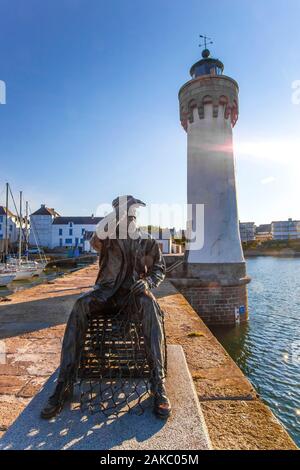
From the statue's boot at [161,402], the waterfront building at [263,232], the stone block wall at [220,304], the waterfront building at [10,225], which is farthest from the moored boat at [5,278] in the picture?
the waterfront building at [263,232]

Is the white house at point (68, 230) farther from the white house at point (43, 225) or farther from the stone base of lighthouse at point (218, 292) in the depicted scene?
the stone base of lighthouse at point (218, 292)

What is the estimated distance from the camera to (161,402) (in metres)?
1.95

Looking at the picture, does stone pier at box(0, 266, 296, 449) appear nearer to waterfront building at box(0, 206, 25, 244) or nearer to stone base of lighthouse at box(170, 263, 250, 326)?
stone base of lighthouse at box(170, 263, 250, 326)

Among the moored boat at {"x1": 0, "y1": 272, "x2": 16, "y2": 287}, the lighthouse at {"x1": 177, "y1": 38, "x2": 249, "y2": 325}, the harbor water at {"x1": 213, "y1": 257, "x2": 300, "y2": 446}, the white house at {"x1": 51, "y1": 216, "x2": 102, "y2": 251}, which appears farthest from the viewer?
the white house at {"x1": 51, "y1": 216, "x2": 102, "y2": 251}

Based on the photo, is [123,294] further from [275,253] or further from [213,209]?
A: [275,253]

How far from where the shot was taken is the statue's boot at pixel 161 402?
189cm

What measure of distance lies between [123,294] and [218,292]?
9.97 meters

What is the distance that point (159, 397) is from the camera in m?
1.99

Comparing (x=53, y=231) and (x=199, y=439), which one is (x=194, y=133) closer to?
(x=199, y=439)

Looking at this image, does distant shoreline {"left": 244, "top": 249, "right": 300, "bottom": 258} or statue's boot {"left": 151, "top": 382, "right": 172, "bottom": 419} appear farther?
distant shoreline {"left": 244, "top": 249, "right": 300, "bottom": 258}

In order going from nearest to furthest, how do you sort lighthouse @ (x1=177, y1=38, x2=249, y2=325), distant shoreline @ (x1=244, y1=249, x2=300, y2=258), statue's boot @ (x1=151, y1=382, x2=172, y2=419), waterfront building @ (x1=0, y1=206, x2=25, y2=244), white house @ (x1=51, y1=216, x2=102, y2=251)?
statue's boot @ (x1=151, y1=382, x2=172, y2=419) → lighthouse @ (x1=177, y1=38, x2=249, y2=325) → waterfront building @ (x1=0, y1=206, x2=25, y2=244) → white house @ (x1=51, y1=216, x2=102, y2=251) → distant shoreline @ (x1=244, y1=249, x2=300, y2=258)

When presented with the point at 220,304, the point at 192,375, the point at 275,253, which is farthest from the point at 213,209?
the point at 275,253

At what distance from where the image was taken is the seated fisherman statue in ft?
6.93

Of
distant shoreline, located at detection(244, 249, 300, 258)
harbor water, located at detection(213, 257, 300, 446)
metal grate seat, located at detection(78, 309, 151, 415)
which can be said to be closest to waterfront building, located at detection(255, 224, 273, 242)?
distant shoreline, located at detection(244, 249, 300, 258)
